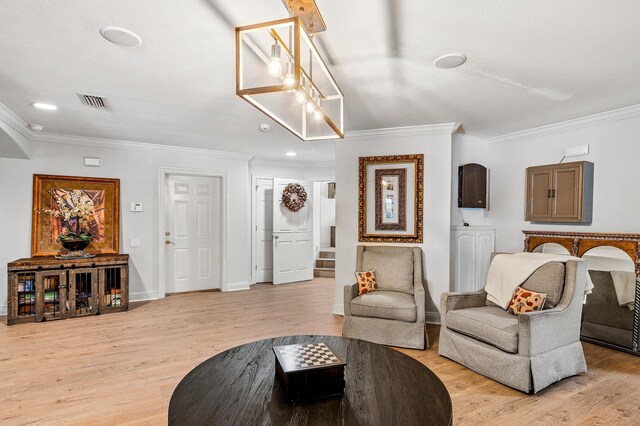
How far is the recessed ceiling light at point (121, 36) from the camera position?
2064mm

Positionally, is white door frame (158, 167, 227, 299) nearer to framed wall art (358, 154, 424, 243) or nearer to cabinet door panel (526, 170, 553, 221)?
framed wall art (358, 154, 424, 243)

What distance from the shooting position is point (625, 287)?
3344mm

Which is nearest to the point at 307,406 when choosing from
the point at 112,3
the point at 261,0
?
the point at 261,0

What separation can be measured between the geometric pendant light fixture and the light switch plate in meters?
2.68

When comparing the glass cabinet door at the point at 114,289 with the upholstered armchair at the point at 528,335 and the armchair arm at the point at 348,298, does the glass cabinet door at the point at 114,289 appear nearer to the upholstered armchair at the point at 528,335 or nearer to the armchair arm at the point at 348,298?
the armchair arm at the point at 348,298

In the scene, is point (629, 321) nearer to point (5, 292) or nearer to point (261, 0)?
point (261, 0)

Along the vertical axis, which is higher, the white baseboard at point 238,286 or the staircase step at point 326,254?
the staircase step at point 326,254

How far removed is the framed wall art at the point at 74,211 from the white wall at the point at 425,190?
3.27m

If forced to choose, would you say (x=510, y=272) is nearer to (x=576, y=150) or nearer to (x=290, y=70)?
(x=576, y=150)

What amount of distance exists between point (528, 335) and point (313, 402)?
1.85 metres

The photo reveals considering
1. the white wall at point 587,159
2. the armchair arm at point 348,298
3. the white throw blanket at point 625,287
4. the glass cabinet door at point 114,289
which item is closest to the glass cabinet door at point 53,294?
the glass cabinet door at point 114,289

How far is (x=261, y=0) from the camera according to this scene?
1.80 meters

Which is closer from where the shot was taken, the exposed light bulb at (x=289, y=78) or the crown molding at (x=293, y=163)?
the exposed light bulb at (x=289, y=78)

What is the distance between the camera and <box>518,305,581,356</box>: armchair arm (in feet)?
8.34
